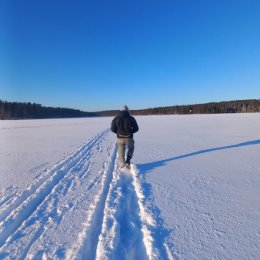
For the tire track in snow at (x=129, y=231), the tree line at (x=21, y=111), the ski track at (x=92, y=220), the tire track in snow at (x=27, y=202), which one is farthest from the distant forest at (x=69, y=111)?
the tire track in snow at (x=129, y=231)

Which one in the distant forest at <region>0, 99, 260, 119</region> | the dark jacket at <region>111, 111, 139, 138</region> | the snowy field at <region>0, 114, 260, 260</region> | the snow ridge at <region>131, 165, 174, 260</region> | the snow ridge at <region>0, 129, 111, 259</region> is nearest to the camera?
the snow ridge at <region>131, 165, 174, 260</region>

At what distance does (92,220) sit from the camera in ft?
11.4

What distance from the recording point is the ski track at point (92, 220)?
2.72m

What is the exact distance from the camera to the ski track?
8.93 ft

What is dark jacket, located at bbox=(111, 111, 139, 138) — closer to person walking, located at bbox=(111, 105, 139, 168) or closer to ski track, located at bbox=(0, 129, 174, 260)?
person walking, located at bbox=(111, 105, 139, 168)

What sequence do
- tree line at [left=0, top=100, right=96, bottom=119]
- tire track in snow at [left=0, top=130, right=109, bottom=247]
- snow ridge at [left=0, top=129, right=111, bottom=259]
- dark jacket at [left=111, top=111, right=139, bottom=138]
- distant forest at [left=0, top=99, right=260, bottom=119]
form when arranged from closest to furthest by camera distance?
snow ridge at [left=0, top=129, right=111, bottom=259] → tire track in snow at [left=0, top=130, right=109, bottom=247] → dark jacket at [left=111, top=111, right=139, bottom=138] → tree line at [left=0, top=100, right=96, bottom=119] → distant forest at [left=0, top=99, right=260, bottom=119]

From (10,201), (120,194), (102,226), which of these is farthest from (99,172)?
(102,226)

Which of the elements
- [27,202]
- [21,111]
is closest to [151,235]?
[27,202]

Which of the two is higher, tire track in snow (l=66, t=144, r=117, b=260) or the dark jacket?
the dark jacket

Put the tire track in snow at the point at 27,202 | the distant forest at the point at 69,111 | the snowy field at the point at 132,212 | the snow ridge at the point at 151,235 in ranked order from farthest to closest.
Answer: the distant forest at the point at 69,111, the tire track in snow at the point at 27,202, the snowy field at the point at 132,212, the snow ridge at the point at 151,235

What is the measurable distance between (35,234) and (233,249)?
2.52 metres

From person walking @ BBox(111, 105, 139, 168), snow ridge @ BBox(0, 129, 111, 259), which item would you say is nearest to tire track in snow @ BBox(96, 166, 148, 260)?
snow ridge @ BBox(0, 129, 111, 259)

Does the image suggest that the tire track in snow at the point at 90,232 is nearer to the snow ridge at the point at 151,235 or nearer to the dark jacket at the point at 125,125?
the snow ridge at the point at 151,235

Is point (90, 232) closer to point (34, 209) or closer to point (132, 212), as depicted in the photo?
point (132, 212)
